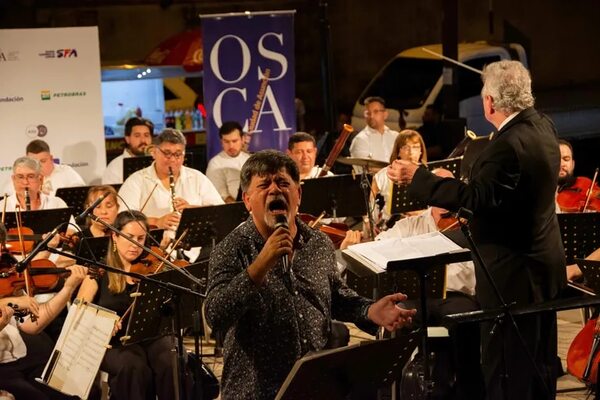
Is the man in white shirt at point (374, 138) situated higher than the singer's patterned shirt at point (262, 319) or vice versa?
the man in white shirt at point (374, 138)

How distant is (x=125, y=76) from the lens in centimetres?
1611

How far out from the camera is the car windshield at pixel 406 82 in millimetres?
15930

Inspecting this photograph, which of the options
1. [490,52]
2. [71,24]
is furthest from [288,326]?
[71,24]

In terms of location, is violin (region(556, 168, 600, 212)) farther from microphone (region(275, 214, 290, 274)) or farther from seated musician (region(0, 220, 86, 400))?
microphone (region(275, 214, 290, 274))

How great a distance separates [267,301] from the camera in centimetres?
382

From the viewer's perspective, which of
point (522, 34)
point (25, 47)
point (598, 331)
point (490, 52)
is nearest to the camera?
point (598, 331)

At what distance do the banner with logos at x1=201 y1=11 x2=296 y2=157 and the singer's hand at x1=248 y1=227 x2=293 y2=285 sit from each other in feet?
22.7

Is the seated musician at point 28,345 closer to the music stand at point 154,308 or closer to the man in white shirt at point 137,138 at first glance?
the music stand at point 154,308

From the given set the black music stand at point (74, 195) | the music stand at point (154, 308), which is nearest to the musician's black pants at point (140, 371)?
the music stand at point (154, 308)

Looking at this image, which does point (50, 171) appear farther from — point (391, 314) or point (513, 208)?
point (391, 314)

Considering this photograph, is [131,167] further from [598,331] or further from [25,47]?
[598,331]

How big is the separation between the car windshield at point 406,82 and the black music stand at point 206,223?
8314 mm

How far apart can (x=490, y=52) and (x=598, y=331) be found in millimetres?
9975

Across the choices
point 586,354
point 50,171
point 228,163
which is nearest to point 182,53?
point 228,163
